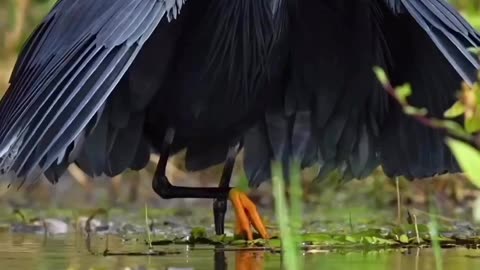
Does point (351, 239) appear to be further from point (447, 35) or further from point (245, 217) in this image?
point (447, 35)

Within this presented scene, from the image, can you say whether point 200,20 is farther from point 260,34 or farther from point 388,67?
point 388,67

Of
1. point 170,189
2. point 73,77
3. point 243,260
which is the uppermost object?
point 73,77

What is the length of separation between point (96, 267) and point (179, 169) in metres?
2.44

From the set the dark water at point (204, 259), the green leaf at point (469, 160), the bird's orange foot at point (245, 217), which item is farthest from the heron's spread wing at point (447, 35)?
the green leaf at point (469, 160)

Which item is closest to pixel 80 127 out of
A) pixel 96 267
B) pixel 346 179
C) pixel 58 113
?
pixel 58 113

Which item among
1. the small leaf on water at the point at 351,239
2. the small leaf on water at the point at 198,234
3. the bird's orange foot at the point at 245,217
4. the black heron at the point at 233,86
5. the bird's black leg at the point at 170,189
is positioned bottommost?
the small leaf on water at the point at 351,239

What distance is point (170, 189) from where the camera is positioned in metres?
4.61

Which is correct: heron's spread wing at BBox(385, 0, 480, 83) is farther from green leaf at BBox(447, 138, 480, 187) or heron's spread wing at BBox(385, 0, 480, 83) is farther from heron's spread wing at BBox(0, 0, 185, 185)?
green leaf at BBox(447, 138, 480, 187)

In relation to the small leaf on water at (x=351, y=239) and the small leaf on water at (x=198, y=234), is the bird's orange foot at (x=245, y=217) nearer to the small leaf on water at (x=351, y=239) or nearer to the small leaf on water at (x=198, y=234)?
the small leaf on water at (x=198, y=234)

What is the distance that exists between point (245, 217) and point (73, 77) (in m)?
0.73

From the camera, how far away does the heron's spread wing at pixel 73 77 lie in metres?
3.49

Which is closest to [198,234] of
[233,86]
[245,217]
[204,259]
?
[245,217]

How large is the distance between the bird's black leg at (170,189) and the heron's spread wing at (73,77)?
27.7 inches

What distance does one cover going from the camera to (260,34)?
4070mm
